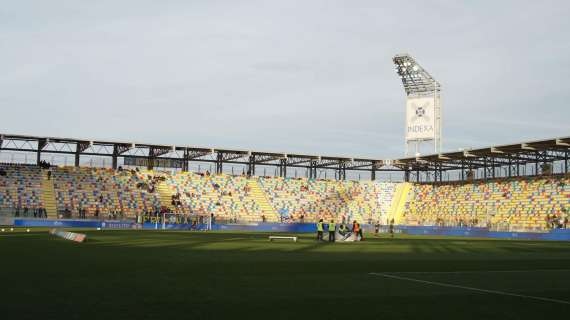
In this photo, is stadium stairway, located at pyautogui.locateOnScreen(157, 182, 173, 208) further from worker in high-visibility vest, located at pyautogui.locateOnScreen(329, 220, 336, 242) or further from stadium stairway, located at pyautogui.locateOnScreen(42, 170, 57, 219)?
worker in high-visibility vest, located at pyautogui.locateOnScreen(329, 220, 336, 242)

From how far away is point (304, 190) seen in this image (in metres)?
85.4

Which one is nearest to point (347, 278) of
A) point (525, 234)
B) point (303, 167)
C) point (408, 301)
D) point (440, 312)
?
point (408, 301)

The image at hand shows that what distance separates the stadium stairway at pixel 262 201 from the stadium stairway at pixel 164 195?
11.6m

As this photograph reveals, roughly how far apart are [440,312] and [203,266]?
9545 mm

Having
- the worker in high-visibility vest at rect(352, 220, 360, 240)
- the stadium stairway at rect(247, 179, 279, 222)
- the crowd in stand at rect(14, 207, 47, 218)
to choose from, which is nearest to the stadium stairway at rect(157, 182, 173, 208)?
the stadium stairway at rect(247, 179, 279, 222)

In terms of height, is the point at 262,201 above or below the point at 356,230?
above

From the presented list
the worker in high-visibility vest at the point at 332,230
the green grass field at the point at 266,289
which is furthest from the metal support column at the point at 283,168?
the green grass field at the point at 266,289

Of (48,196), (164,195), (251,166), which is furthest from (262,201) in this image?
(48,196)

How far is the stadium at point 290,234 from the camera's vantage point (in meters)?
11.4

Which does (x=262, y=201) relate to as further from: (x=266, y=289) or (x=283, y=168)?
(x=266, y=289)

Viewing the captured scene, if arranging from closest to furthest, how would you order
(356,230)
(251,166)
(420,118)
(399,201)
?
(356,230), (251,166), (420,118), (399,201)

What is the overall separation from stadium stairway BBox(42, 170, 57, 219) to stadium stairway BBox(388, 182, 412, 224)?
44.4m

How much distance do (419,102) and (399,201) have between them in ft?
48.1

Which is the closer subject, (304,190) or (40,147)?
(40,147)
